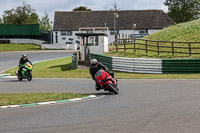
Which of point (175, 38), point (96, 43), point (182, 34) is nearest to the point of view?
point (96, 43)

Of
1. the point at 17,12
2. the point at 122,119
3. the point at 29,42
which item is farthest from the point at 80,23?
the point at 122,119

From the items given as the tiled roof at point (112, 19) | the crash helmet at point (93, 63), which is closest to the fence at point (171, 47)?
the crash helmet at point (93, 63)

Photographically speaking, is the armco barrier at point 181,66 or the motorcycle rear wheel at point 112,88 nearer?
the motorcycle rear wheel at point 112,88

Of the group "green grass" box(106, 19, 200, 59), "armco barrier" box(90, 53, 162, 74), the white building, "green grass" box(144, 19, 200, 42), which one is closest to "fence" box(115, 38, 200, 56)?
"green grass" box(106, 19, 200, 59)

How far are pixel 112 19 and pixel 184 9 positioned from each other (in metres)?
22.7

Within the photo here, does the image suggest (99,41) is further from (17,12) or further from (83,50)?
(17,12)

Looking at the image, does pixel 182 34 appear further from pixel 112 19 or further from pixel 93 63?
pixel 112 19

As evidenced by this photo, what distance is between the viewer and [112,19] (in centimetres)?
8700

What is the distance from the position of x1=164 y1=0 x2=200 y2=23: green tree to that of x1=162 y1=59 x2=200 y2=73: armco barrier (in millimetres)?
75534

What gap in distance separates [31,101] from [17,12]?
125 metres

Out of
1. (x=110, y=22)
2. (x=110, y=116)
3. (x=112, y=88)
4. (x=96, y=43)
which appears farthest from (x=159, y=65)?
(x=110, y=22)

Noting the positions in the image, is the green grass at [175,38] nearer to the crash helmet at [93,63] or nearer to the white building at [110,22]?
the crash helmet at [93,63]

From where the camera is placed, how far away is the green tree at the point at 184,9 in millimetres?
98688

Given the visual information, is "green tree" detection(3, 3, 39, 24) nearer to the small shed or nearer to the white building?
the white building
